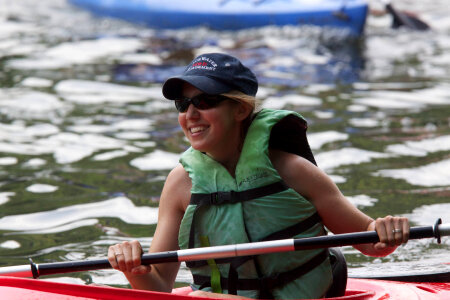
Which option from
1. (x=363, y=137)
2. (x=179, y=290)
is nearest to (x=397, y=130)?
→ (x=363, y=137)

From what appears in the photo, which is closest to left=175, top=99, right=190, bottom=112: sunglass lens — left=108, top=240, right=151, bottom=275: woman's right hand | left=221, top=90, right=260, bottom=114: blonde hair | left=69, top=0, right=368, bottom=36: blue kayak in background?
left=221, top=90, right=260, bottom=114: blonde hair

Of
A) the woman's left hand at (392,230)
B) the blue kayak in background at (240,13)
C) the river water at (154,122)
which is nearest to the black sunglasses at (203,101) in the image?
the woman's left hand at (392,230)

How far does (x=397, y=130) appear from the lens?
6258 millimetres

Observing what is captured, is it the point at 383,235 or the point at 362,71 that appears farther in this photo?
the point at 362,71

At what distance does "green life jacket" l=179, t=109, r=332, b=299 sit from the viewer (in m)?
2.44

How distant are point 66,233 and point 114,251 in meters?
2.04

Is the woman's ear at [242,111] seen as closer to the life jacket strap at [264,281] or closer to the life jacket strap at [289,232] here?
the life jacket strap at [289,232]

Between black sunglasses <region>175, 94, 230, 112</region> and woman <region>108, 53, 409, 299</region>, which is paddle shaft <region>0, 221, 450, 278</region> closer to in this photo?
woman <region>108, 53, 409, 299</region>

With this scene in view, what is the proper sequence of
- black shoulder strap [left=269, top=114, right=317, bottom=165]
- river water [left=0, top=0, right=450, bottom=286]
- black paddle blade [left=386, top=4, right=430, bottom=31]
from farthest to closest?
black paddle blade [left=386, top=4, right=430, bottom=31] → river water [left=0, top=0, right=450, bottom=286] → black shoulder strap [left=269, top=114, right=317, bottom=165]

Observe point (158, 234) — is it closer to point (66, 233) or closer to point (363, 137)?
point (66, 233)

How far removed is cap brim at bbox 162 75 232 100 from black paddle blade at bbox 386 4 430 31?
8.66 metres

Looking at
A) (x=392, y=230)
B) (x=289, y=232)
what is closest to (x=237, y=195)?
(x=289, y=232)

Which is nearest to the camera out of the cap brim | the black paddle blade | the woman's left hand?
the woman's left hand

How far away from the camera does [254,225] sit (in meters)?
2.47
